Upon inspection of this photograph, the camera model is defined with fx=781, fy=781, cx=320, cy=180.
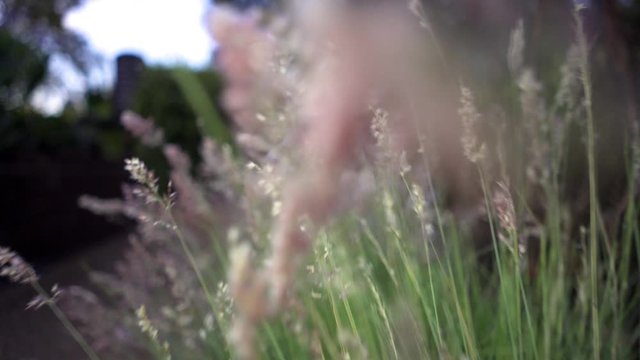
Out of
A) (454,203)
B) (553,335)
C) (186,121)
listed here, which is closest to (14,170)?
(186,121)

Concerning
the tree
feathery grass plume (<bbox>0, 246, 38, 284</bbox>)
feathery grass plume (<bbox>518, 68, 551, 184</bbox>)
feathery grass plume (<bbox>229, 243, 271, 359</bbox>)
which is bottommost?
feathery grass plume (<bbox>518, 68, 551, 184</bbox>)

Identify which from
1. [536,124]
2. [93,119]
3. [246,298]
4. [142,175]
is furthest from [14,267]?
[93,119]

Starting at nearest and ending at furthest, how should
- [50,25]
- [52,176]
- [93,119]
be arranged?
[52,176]
[93,119]
[50,25]

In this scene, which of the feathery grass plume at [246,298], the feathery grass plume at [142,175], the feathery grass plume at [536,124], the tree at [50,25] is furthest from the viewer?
the tree at [50,25]

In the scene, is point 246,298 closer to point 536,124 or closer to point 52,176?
point 536,124

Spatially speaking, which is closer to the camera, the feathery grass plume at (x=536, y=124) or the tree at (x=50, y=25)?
the feathery grass plume at (x=536, y=124)

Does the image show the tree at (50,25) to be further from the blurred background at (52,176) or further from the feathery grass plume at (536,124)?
the feathery grass plume at (536,124)

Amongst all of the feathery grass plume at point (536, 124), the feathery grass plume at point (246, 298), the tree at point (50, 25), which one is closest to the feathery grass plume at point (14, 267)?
the feathery grass plume at point (246, 298)

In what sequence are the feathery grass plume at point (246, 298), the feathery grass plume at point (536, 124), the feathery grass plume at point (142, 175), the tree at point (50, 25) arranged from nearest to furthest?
the feathery grass plume at point (246, 298) < the feathery grass plume at point (142, 175) < the feathery grass plume at point (536, 124) < the tree at point (50, 25)

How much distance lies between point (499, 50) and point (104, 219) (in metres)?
4.13

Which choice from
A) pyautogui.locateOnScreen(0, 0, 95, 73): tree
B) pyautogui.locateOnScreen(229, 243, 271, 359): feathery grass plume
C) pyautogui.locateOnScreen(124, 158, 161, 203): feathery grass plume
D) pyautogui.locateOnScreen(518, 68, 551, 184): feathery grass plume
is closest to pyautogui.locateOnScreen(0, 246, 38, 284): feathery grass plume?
pyautogui.locateOnScreen(124, 158, 161, 203): feathery grass plume

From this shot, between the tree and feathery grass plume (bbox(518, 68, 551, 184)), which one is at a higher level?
the tree

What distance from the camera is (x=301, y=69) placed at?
1480 mm

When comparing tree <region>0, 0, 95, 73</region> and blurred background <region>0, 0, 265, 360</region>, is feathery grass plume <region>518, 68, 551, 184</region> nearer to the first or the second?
blurred background <region>0, 0, 265, 360</region>
